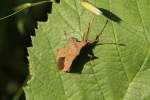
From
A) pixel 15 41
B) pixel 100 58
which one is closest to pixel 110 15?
pixel 100 58

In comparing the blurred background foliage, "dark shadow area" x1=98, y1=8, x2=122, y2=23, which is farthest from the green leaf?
the blurred background foliage

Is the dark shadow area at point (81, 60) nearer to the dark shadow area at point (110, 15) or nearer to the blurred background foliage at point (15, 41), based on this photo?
the dark shadow area at point (110, 15)

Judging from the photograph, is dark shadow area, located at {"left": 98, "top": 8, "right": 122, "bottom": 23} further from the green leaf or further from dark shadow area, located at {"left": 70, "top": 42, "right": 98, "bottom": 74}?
dark shadow area, located at {"left": 70, "top": 42, "right": 98, "bottom": 74}

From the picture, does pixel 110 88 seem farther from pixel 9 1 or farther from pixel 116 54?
pixel 9 1

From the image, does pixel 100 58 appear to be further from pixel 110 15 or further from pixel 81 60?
pixel 110 15

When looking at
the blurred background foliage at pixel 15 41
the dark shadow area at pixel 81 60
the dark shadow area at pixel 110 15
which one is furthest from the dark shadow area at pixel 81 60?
the blurred background foliage at pixel 15 41
